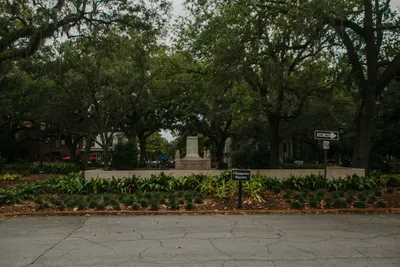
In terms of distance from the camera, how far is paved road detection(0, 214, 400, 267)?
577cm

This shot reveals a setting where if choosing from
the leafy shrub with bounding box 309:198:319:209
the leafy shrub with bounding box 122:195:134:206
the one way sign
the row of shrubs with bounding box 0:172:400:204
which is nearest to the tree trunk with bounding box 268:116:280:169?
the row of shrubs with bounding box 0:172:400:204

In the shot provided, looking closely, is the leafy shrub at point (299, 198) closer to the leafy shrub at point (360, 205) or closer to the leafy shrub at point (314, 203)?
the leafy shrub at point (314, 203)

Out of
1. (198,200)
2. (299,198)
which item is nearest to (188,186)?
(198,200)

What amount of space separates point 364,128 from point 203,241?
12487mm

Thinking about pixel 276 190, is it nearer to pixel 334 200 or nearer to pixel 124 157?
pixel 334 200

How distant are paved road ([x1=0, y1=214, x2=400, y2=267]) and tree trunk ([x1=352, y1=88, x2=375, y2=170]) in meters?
7.41

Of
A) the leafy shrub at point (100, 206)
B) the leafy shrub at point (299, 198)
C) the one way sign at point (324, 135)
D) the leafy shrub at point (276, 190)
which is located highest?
the one way sign at point (324, 135)

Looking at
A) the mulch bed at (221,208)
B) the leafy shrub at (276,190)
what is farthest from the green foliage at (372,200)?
the leafy shrub at (276,190)

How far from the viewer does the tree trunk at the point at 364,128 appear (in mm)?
16609

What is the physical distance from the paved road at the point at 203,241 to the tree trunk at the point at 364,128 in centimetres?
741

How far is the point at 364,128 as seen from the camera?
55.7ft

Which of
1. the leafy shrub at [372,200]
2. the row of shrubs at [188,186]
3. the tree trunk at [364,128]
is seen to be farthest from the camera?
the tree trunk at [364,128]

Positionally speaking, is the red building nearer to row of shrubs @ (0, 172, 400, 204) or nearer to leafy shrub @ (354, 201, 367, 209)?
row of shrubs @ (0, 172, 400, 204)

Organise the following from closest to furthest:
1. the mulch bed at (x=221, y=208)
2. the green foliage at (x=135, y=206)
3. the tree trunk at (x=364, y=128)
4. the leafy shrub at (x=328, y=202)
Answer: the mulch bed at (x=221, y=208) < the green foliage at (x=135, y=206) < the leafy shrub at (x=328, y=202) < the tree trunk at (x=364, y=128)
